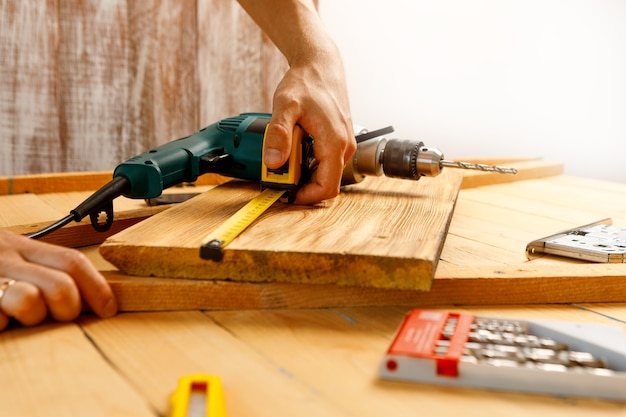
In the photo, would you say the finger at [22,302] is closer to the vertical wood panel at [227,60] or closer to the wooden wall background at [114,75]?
the wooden wall background at [114,75]

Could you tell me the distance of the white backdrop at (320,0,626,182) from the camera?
6.30 feet

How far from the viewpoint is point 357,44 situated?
2.11 meters

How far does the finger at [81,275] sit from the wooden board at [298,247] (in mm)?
70

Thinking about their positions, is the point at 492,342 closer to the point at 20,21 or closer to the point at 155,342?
the point at 155,342

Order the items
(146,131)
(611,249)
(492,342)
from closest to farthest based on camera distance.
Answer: (492,342) → (611,249) → (146,131)

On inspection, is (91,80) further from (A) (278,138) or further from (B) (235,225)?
(B) (235,225)

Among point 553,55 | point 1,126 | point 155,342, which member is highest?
point 553,55

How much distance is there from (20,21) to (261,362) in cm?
159

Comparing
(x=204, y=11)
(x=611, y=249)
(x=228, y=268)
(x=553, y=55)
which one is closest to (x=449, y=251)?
(x=611, y=249)

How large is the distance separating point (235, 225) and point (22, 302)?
0.29m

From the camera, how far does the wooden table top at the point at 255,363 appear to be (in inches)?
21.3

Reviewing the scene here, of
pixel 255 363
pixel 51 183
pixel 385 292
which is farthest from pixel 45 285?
pixel 51 183

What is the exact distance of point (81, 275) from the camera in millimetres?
722

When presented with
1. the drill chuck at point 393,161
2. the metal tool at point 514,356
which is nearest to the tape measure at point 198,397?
the metal tool at point 514,356
